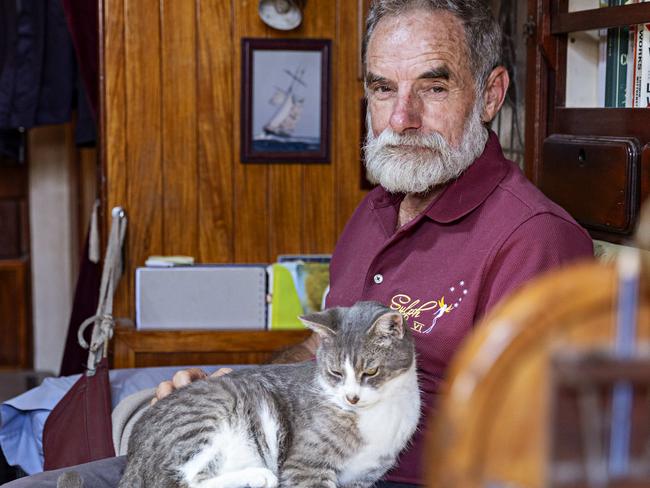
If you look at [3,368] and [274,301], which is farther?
[3,368]

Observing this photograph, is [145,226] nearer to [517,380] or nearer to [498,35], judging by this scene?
[498,35]

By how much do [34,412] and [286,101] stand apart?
1394 millimetres

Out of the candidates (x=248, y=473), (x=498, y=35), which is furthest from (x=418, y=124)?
(x=248, y=473)

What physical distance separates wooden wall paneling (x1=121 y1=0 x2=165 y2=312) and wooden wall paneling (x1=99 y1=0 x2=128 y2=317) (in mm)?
16

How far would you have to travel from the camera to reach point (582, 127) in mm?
2125

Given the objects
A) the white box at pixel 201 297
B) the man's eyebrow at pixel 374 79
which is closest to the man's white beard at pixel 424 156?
the man's eyebrow at pixel 374 79

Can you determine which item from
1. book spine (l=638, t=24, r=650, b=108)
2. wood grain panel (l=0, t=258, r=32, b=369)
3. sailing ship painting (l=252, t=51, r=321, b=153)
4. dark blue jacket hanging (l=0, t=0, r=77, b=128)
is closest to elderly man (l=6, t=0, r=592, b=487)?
book spine (l=638, t=24, r=650, b=108)

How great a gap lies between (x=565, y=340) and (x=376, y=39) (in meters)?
1.45

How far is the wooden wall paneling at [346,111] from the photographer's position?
3203 millimetres

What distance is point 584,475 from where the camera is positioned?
2.19 feet

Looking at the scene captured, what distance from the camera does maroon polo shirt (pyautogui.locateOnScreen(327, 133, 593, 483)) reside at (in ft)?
5.57

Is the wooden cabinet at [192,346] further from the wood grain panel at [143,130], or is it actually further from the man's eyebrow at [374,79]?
the man's eyebrow at [374,79]

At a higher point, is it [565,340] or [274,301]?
[565,340]

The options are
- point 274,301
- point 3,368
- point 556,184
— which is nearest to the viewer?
point 556,184
